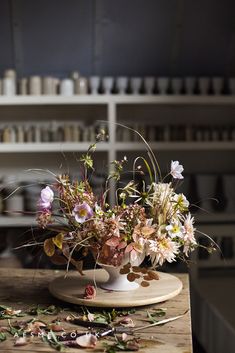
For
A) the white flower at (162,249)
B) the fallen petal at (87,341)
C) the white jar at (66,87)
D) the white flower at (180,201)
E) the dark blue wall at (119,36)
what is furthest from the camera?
the white jar at (66,87)

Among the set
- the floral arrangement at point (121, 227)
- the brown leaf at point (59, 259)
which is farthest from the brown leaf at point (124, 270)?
the brown leaf at point (59, 259)

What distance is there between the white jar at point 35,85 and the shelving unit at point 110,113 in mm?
52

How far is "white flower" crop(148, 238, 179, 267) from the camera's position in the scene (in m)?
1.90

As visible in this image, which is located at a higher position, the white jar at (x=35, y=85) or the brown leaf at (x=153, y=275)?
the white jar at (x=35, y=85)

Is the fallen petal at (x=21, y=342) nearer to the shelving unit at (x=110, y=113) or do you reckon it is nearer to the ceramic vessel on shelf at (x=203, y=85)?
the shelving unit at (x=110, y=113)

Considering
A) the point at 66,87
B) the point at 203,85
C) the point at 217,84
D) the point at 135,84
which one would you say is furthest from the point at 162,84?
the point at 66,87

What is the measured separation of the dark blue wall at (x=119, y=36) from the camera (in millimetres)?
4293

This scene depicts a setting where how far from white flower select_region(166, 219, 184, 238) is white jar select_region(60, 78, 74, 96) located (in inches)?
103

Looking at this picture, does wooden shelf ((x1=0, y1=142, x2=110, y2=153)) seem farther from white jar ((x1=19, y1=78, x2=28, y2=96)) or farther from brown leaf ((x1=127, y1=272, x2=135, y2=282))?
brown leaf ((x1=127, y1=272, x2=135, y2=282))

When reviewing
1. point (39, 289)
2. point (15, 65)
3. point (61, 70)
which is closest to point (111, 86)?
point (61, 70)

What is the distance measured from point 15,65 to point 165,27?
1.19m

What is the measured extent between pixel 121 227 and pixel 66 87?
2.62 m

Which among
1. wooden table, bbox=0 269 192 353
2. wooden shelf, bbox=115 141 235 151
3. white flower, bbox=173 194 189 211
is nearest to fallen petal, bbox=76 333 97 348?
wooden table, bbox=0 269 192 353

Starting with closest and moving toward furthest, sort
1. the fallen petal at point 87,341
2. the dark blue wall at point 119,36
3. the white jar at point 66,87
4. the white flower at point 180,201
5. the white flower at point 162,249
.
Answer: the fallen petal at point 87,341, the white flower at point 162,249, the white flower at point 180,201, the dark blue wall at point 119,36, the white jar at point 66,87
